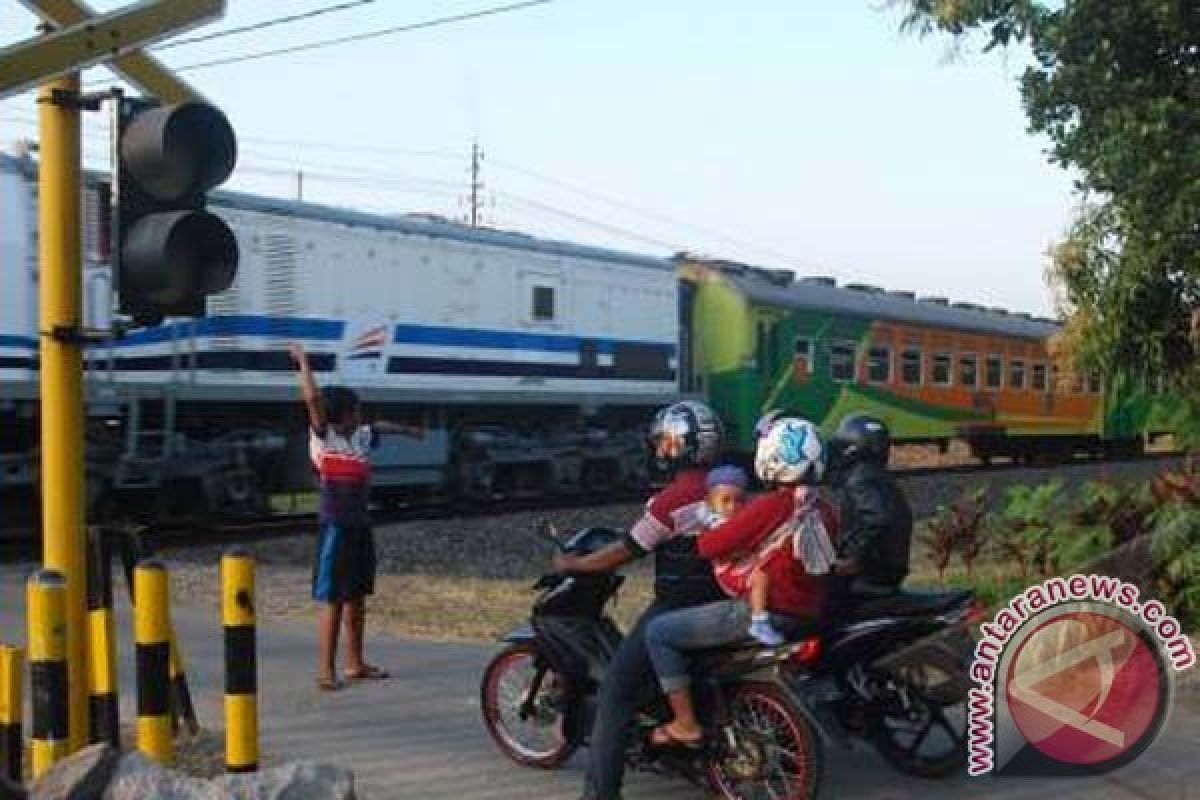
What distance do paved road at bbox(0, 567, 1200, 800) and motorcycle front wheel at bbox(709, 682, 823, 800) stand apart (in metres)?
0.53

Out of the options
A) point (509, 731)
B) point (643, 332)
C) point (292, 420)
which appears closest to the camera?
point (509, 731)

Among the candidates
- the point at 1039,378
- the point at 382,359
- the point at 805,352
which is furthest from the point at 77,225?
the point at 1039,378

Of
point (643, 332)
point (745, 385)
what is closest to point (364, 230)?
point (643, 332)

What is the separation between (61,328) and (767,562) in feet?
8.90

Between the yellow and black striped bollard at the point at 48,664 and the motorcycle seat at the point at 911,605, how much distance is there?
9.85 ft

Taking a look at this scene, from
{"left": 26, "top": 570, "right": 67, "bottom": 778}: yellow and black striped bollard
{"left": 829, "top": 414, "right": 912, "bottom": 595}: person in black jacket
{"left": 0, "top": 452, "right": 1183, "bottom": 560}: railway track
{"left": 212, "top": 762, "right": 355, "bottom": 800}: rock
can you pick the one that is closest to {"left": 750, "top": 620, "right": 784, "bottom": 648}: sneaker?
{"left": 829, "top": 414, "right": 912, "bottom": 595}: person in black jacket

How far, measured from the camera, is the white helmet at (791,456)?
593cm

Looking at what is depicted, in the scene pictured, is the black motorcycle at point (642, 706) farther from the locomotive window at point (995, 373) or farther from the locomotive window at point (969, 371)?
the locomotive window at point (995, 373)

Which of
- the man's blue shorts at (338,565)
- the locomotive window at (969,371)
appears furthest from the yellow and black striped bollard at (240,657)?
the locomotive window at (969,371)

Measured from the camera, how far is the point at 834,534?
614cm

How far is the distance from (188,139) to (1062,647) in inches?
149

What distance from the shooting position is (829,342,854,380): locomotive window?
28609mm

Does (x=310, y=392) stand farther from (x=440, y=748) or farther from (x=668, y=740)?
(x=668, y=740)

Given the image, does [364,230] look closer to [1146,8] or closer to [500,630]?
[500,630]
